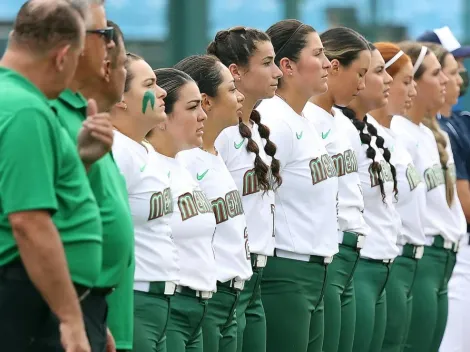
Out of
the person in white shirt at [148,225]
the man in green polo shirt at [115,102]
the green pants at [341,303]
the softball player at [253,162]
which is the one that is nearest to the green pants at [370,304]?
the green pants at [341,303]

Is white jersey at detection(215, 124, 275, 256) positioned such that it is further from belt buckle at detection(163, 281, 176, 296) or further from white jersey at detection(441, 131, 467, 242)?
white jersey at detection(441, 131, 467, 242)

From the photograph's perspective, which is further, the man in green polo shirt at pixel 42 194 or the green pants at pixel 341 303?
the green pants at pixel 341 303

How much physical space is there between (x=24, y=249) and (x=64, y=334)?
0.24 meters

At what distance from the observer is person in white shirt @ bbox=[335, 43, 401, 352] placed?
6328mm

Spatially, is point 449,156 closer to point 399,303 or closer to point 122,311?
point 399,303

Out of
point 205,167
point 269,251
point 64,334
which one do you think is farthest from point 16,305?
point 269,251

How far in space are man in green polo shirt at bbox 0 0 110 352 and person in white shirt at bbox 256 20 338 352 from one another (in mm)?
2358

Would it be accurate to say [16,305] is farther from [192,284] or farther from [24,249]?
[192,284]

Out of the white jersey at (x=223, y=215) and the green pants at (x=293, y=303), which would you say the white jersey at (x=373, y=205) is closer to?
the green pants at (x=293, y=303)

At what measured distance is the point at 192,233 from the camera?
4762mm

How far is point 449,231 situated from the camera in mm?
7188

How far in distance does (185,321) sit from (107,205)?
4.64 ft

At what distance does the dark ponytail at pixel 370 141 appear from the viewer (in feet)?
20.9

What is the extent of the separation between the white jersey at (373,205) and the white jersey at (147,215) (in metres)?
1.98
